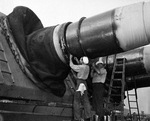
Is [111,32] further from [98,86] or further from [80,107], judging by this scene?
[98,86]

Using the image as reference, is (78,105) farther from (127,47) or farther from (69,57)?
(127,47)

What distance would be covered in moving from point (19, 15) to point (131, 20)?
2343 mm

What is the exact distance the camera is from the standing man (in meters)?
5.71

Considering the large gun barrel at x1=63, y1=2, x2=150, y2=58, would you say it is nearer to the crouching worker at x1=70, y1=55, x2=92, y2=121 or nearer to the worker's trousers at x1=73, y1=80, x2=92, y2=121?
the crouching worker at x1=70, y1=55, x2=92, y2=121

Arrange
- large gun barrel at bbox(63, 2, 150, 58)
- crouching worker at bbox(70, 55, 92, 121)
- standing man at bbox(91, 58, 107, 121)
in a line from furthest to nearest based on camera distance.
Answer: standing man at bbox(91, 58, 107, 121)
crouching worker at bbox(70, 55, 92, 121)
large gun barrel at bbox(63, 2, 150, 58)

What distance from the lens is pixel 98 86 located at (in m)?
5.89

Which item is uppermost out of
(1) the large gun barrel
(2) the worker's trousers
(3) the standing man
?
(1) the large gun barrel

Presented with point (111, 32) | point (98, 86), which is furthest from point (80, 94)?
point (111, 32)

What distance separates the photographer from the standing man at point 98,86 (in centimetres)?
571

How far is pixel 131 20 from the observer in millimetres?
3869

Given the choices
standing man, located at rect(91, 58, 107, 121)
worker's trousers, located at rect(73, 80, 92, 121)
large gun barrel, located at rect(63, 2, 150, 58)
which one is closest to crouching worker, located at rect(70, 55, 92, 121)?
worker's trousers, located at rect(73, 80, 92, 121)

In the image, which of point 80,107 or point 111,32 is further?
point 80,107

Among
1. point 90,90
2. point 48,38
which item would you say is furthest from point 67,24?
point 90,90

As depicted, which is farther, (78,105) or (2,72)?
(78,105)
